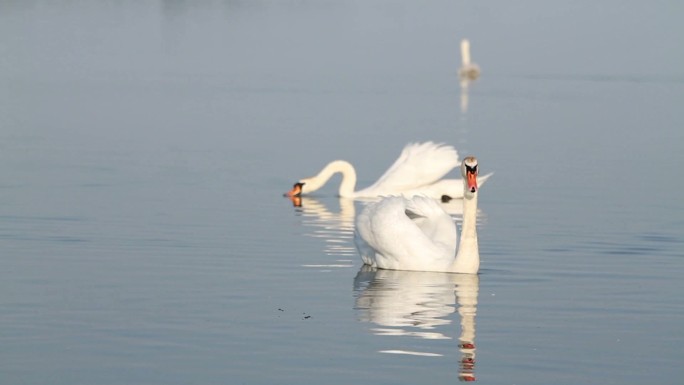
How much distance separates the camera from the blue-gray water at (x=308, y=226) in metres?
11.0

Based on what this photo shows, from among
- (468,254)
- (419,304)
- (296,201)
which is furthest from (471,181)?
(296,201)

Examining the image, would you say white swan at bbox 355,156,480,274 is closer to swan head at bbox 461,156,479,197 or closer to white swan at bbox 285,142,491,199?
swan head at bbox 461,156,479,197

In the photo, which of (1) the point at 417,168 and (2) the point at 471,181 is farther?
(1) the point at 417,168

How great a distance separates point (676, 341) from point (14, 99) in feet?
77.6

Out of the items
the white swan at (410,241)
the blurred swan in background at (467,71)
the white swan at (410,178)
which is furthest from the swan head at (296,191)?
the blurred swan in background at (467,71)

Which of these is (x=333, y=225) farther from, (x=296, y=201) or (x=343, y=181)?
(x=343, y=181)

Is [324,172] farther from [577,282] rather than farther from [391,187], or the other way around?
[577,282]

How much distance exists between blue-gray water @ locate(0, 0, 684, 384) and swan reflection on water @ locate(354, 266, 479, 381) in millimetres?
44

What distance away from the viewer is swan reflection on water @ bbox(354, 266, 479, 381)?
11.6 metres

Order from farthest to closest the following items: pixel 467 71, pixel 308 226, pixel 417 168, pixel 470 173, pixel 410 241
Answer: pixel 467 71 < pixel 417 168 < pixel 308 226 < pixel 470 173 < pixel 410 241

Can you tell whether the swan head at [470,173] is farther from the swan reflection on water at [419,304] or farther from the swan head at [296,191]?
the swan head at [296,191]

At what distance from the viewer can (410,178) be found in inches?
866

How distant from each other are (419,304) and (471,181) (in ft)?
6.99

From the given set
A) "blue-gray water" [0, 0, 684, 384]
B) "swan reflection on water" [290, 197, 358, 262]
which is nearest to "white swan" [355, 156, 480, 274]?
"blue-gray water" [0, 0, 684, 384]
